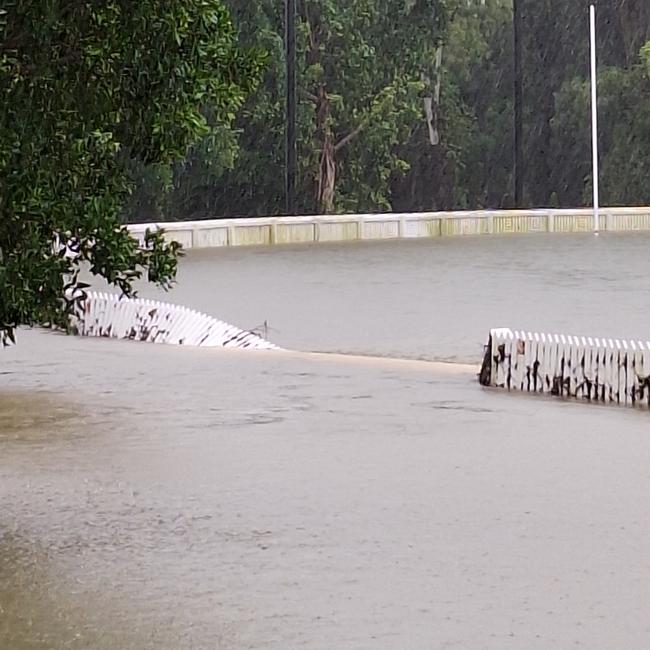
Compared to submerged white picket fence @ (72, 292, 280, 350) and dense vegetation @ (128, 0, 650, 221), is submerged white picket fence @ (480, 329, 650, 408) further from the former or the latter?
dense vegetation @ (128, 0, 650, 221)

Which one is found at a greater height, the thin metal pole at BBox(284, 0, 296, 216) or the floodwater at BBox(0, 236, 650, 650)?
the thin metal pole at BBox(284, 0, 296, 216)

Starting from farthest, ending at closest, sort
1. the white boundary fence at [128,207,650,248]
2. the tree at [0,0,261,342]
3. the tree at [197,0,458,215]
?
the tree at [197,0,458,215], the white boundary fence at [128,207,650,248], the tree at [0,0,261,342]

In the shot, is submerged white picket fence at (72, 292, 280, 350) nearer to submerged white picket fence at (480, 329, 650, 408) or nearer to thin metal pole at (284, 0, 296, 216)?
submerged white picket fence at (480, 329, 650, 408)

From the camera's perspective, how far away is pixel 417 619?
28.2 feet

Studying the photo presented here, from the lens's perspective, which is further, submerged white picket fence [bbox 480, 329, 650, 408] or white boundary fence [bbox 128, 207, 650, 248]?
white boundary fence [bbox 128, 207, 650, 248]

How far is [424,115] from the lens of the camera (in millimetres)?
68562

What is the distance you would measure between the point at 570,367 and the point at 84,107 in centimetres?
983

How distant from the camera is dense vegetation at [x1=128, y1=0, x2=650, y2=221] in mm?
61188

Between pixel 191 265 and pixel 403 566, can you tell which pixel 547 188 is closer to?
pixel 191 265

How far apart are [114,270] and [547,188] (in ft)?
197

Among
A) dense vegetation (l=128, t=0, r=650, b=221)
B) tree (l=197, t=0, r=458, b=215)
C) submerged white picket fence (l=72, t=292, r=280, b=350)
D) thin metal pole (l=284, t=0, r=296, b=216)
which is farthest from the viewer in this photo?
tree (l=197, t=0, r=458, b=215)

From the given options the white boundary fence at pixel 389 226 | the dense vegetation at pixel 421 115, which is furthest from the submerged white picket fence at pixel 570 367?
the white boundary fence at pixel 389 226

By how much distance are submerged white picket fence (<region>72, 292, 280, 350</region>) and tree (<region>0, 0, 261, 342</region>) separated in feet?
44.6

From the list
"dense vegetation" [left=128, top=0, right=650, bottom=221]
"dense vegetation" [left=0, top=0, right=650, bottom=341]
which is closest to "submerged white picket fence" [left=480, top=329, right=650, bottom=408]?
"dense vegetation" [left=0, top=0, right=650, bottom=341]
